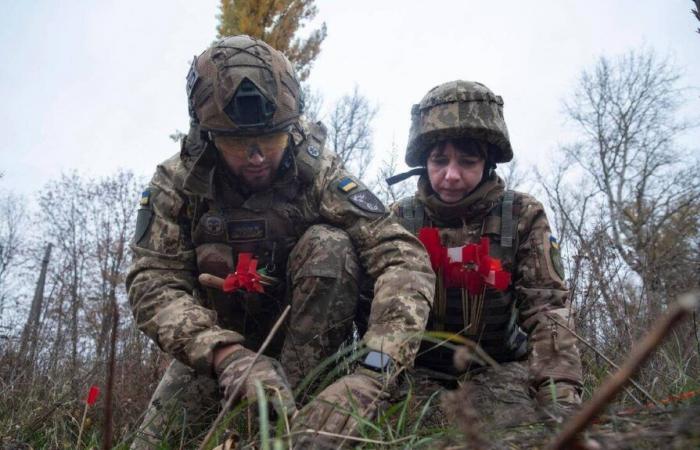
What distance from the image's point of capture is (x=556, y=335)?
2.71 meters

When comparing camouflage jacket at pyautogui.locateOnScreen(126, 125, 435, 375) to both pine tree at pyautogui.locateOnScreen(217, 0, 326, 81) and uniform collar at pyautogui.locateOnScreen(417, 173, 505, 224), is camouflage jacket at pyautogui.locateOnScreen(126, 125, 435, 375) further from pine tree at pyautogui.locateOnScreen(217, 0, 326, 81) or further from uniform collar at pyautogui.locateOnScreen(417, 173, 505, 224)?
pine tree at pyautogui.locateOnScreen(217, 0, 326, 81)

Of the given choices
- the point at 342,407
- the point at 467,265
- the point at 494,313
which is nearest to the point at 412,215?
the point at 467,265

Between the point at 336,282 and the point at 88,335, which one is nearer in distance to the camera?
the point at 336,282

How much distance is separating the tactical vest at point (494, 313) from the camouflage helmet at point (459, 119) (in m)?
0.38

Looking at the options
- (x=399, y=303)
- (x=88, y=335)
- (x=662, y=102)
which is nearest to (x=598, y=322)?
(x=399, y=303)

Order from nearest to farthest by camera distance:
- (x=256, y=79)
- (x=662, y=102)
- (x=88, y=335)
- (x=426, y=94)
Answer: (x=256, y=79)
(x=426, y=94)
(x=88, y=335)
(x=662, y=102)

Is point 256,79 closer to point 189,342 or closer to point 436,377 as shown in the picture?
point 189,342

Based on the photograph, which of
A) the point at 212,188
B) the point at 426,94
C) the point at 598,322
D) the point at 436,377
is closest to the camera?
the point at 212,188

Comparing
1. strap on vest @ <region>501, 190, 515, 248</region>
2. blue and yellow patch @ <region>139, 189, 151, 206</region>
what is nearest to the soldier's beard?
blue and yellow patch @ <region>139, 189, 151, 206</region>

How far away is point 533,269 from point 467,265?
34cm

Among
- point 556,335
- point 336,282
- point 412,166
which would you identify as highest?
point 412,166

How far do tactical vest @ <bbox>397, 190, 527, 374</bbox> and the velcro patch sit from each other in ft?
3.45

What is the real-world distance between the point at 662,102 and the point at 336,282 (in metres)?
22.1

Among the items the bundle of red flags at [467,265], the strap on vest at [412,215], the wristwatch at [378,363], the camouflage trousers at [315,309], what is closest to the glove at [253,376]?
the wristwatch at [378,363]
